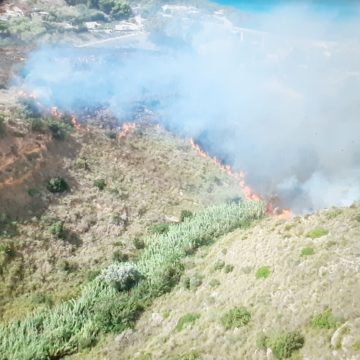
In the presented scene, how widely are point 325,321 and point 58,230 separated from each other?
27515mm

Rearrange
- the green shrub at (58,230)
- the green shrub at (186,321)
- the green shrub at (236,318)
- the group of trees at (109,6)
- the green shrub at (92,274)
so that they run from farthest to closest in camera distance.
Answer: the group of trees at (109,6), the green shrub at (58,230), the green shrub at (92,274), the green shrub at (186,321), the green shrub at (236,318)

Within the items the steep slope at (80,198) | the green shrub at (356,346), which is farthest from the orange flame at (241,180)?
the green shrub at (356,346)

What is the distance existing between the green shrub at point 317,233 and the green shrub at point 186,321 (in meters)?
10.4

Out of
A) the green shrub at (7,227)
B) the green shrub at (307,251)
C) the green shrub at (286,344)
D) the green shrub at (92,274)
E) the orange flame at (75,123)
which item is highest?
the green shrub at (286,344)

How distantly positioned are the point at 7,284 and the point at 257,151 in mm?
40129

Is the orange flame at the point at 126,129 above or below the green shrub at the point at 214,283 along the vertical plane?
below

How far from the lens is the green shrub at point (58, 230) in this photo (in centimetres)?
4453

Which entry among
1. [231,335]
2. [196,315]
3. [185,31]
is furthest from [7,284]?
[185,31]

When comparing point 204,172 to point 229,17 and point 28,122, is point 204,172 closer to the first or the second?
point 28,122

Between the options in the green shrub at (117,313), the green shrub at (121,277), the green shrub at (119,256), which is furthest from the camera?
the green shrub at (119,256)

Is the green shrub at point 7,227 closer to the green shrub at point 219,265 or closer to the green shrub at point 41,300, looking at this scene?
the green shrub at point 41,300

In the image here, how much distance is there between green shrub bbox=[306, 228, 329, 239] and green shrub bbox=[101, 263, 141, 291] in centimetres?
1426

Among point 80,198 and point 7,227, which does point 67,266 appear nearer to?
point 7,227

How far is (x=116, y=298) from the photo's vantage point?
120ft
